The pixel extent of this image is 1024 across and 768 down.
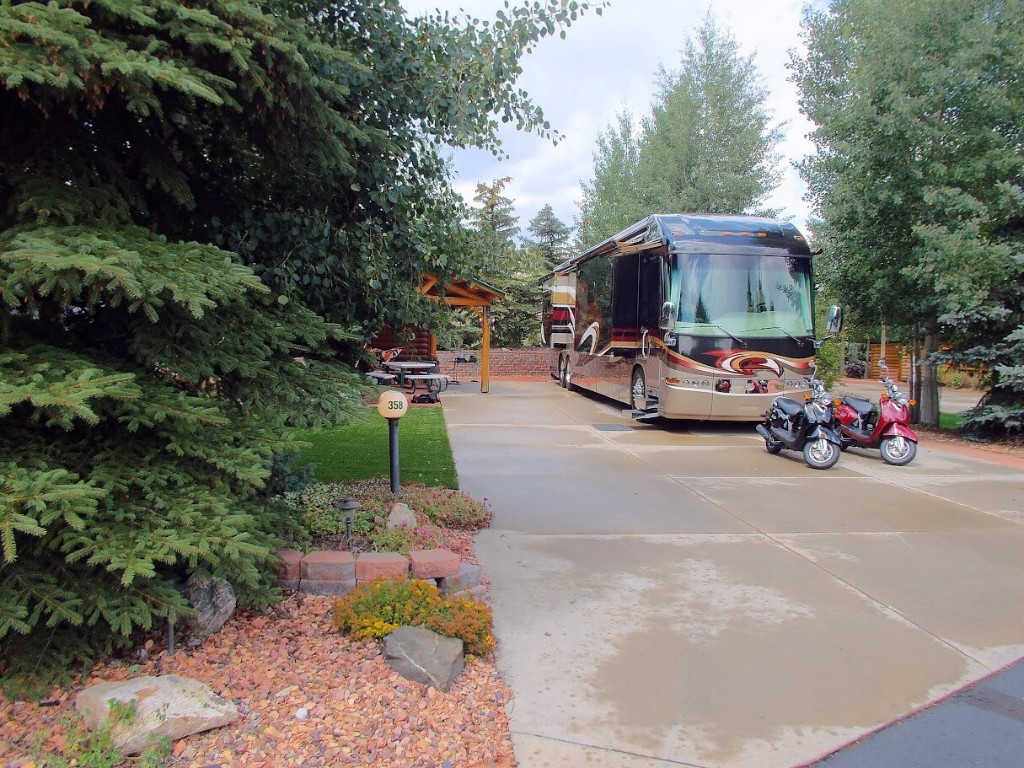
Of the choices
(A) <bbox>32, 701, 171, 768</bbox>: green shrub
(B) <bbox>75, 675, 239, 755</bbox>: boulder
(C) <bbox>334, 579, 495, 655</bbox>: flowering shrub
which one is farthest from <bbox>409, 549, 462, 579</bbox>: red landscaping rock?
(A) <bbox>32, 701, 171, 768</bbox>: green shrub

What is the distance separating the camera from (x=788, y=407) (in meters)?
9.93

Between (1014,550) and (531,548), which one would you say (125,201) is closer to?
(531,548)

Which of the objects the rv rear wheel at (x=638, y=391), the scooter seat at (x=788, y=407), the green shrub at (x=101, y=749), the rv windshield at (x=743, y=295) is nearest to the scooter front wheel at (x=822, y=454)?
the scooter seat at (x=788, y=407)

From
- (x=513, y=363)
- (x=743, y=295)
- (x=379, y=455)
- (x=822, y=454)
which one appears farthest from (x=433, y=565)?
(x=513, y=363)

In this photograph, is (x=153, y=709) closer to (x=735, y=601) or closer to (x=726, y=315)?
(x=735, y=601)

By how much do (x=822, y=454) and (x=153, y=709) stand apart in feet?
27.1

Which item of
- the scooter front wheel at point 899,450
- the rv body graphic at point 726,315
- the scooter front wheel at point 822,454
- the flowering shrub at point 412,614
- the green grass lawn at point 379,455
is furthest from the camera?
the rv body graphic at point 726,315

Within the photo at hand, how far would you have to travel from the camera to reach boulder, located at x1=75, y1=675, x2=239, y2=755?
2.75 metres

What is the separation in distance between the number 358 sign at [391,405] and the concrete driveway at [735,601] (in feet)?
4.10

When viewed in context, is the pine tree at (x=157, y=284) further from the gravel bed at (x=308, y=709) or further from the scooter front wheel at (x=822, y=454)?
the scooter front wheel at (x=822, y=454)

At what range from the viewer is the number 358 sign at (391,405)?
5.30 meters

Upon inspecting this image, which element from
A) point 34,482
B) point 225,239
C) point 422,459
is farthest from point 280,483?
point 422,459

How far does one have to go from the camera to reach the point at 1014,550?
585 centimetres

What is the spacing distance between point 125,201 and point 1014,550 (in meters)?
6.70
